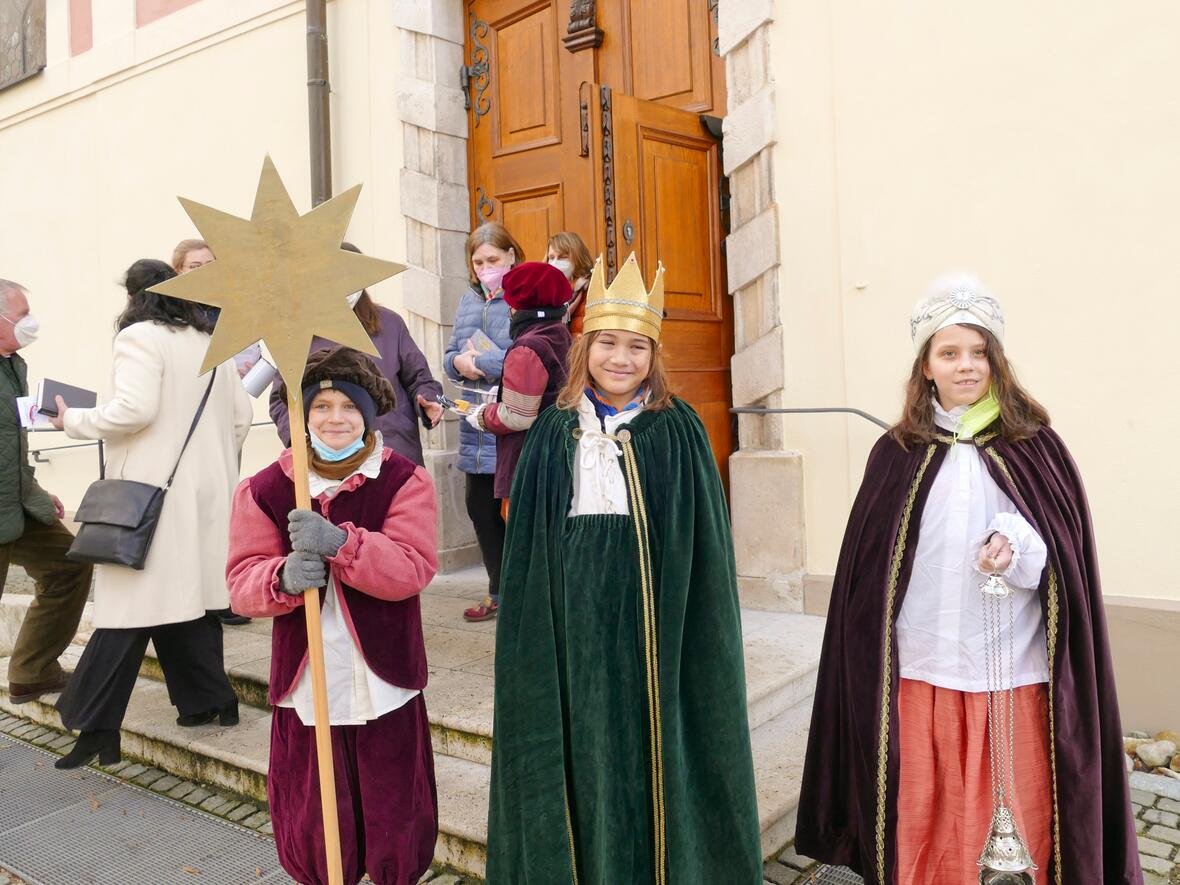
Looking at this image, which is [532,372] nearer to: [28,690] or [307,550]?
[307,550]

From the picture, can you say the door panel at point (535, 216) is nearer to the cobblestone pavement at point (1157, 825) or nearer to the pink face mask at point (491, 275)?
the pink face mask at point (491, 275)

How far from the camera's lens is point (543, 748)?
233 centimetres

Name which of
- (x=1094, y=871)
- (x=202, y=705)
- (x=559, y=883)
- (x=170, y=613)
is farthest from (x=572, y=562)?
(x=202, y=705)

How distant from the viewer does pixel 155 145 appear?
7641 mm

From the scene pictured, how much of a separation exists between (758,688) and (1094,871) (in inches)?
57.7

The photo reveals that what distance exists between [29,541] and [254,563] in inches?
91.9

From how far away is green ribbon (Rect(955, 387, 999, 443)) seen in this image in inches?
94.9

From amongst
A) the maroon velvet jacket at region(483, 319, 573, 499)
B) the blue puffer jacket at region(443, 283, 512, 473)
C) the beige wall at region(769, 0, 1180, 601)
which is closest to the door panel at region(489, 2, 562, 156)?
A: the beige wall at region(769, 0, 1180, 601)

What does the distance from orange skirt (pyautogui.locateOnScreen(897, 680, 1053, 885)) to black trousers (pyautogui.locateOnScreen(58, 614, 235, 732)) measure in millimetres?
2685

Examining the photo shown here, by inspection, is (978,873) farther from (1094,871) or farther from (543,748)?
(543,748)

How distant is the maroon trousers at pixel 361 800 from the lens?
2.43 meters

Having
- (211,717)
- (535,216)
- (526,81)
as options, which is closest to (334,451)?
(211,717)

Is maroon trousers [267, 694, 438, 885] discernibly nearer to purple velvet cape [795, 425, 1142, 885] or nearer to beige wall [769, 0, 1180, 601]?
purple velvet cape [795, 425, 1142, 885]

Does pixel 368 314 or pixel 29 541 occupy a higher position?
pixel 368 314
